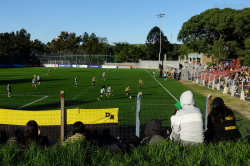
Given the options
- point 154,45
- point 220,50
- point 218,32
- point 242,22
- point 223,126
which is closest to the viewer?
point 223,126

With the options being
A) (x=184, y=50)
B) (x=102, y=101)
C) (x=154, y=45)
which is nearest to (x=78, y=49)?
(x=154, y=45)

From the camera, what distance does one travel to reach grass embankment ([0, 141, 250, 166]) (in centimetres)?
395

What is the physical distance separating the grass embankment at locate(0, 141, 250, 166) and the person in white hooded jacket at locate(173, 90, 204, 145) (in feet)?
0.90

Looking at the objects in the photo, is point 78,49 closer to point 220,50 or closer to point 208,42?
point 208,42

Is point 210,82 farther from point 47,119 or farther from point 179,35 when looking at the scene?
point 179,35

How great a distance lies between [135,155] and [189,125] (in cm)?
124

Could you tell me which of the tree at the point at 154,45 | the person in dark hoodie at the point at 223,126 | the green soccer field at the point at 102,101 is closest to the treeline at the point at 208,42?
the tree at the point at 154,45

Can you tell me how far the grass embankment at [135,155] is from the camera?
3.95m

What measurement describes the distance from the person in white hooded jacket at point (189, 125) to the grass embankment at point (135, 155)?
10.8 inches

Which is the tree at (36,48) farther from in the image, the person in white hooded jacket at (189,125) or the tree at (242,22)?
the person in white hooded jacket at (189,125)

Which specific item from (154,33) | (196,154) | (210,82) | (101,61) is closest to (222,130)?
(196,154)

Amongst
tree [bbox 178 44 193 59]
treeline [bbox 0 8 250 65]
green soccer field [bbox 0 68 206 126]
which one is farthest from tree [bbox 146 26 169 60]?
green soccer field [bbox 0 68 206 126]

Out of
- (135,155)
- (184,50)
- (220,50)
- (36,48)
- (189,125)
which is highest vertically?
(36,48)

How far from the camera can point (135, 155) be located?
4.22 metres
